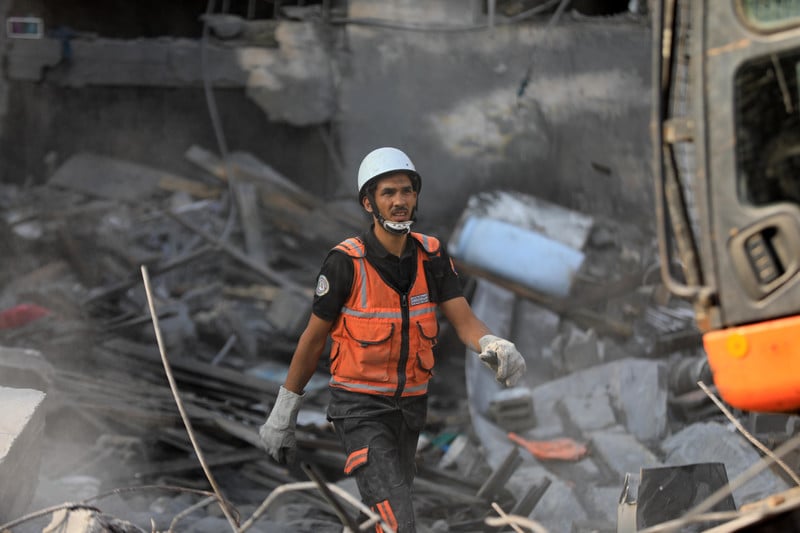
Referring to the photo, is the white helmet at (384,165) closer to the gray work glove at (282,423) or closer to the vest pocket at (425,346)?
the vest pocket at (425,346)

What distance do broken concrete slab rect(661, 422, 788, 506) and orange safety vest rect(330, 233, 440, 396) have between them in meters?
2.51

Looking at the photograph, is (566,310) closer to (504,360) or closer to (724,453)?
(724,453)

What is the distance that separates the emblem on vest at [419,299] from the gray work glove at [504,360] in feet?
1.04

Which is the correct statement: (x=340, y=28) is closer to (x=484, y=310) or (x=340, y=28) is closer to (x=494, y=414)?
(x=484, y=310)

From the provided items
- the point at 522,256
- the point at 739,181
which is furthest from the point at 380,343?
the point at 522,256

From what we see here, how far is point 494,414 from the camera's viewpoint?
723 cm

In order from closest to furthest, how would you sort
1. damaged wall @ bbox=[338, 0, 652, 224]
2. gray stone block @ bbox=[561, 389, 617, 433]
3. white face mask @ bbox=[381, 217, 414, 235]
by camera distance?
white face mask @ bbox=[381, 217, 414, 235] → gray stone block @ bbox=[561, 389, 617, 433] → damaged wall @ bbox=[338, 0, 652, 224]

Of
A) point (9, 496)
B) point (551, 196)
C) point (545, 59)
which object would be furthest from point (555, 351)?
point (9, 496)

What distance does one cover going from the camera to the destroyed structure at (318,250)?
6191 millimetres

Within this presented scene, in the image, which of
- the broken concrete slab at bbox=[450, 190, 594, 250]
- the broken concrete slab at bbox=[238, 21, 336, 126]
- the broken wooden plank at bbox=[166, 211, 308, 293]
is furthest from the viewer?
the broken concrete slab at bbox=[238, 21, 336, 126]

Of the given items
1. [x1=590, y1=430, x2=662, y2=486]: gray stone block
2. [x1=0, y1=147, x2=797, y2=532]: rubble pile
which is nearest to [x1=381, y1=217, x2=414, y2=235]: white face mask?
[x1=0, y1=147, x2=797, y2=532]: rubble pile

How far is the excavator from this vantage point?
7.85 feet

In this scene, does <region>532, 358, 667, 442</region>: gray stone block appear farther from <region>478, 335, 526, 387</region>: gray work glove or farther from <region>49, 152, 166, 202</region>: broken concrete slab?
<region>49, 152, 166, 202</region>: broken concrete slab

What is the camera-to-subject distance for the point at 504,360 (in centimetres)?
381
